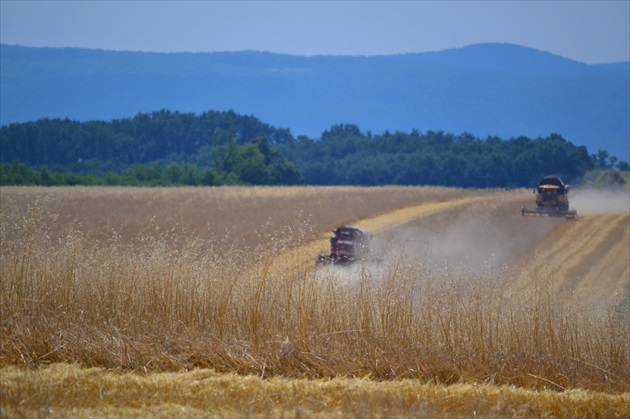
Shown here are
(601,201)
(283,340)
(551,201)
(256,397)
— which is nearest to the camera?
(256,397)

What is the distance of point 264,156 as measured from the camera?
331 feet

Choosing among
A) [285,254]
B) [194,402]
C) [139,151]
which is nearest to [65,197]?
[285,254]

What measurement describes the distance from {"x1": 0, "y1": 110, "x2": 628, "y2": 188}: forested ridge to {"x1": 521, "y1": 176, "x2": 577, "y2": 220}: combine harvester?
49648 mm

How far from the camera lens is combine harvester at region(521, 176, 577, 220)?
43.8 meters

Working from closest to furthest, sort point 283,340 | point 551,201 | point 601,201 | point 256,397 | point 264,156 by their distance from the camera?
point 256,397 < point 283,340 < point 551,201 < point 601,201 < point 264,156

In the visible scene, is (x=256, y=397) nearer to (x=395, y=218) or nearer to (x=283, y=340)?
(x=283, y=340)

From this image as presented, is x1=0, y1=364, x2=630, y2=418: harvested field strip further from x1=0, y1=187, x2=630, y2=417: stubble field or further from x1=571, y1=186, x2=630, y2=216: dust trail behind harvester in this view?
x1=571, y1=186, x2=630, y2=216: dust trail behind harvester

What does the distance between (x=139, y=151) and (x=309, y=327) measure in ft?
394

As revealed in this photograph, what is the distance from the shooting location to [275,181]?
97875 mm

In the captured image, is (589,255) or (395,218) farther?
(395,218)

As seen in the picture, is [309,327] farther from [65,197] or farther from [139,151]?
[139,151]

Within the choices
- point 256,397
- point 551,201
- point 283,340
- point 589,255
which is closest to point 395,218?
point 551,201

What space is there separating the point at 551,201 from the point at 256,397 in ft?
127

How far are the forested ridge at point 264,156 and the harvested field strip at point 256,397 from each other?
75.4 m
